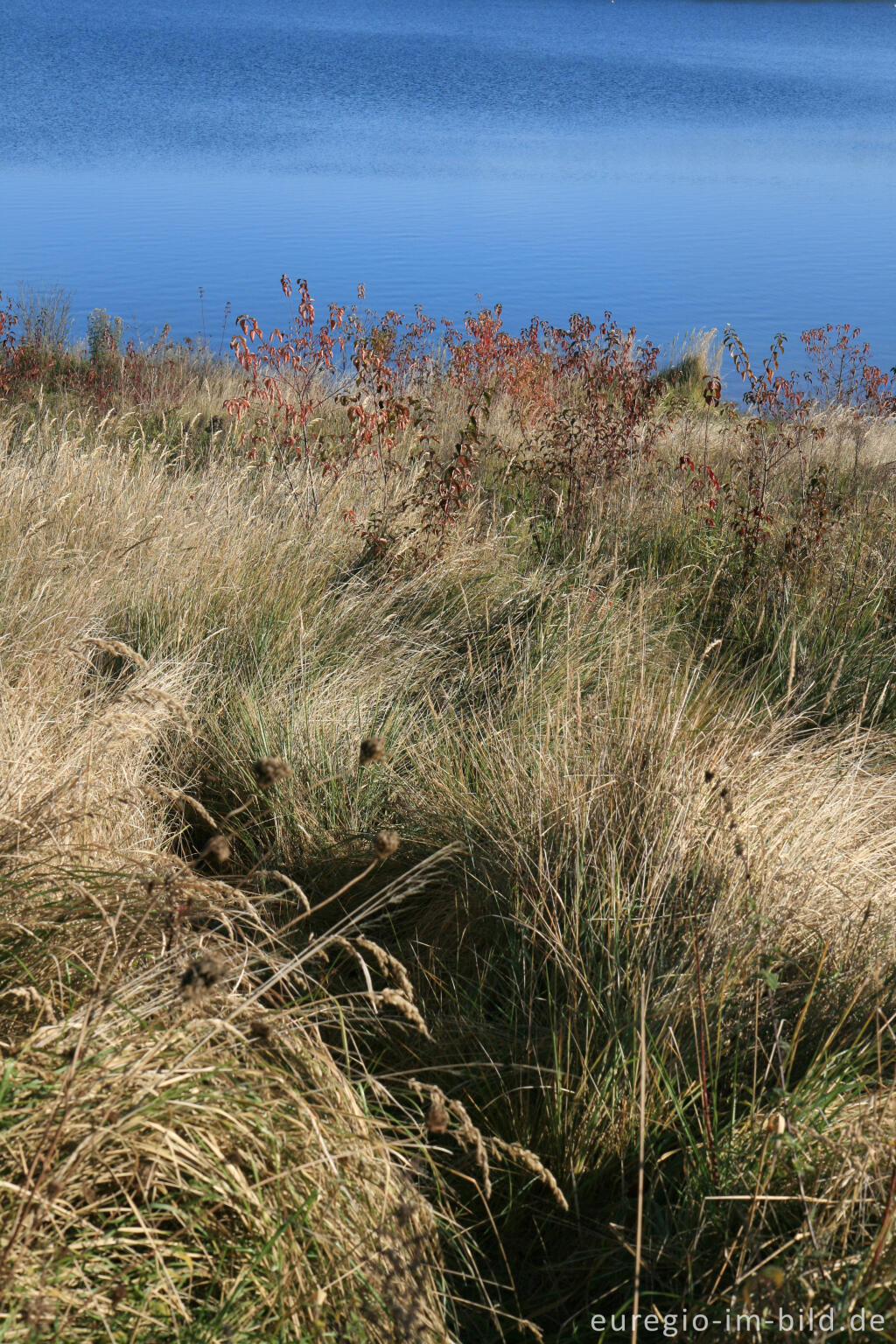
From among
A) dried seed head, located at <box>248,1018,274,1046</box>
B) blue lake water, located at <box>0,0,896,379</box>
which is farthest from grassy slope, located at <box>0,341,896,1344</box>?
blue lake water, located at <box>0,0,896,379</box>

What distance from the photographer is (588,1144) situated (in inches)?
89.0

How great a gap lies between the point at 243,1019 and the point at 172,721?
1.70m

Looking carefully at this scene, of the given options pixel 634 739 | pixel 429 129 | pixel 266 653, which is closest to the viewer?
pixel 634 739

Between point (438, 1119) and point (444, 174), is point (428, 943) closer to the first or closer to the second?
point (438, 1119)

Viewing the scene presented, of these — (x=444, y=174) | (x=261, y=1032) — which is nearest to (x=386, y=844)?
(x=261, y=1032)

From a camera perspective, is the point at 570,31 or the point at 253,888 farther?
the point at 570,31

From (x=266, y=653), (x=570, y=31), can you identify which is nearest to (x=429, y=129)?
(x=266, y=653)

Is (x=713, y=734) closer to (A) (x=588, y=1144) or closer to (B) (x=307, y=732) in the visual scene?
(B) (x=307, y=732)

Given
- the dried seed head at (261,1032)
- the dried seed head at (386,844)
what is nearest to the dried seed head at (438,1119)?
the dried seed head at (261,1032)

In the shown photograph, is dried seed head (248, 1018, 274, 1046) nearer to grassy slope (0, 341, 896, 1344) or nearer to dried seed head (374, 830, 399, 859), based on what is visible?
A: grassy slope (0, 341, 896, 1344)

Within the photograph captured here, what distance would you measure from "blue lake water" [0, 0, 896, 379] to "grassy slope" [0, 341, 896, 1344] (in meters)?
13.4

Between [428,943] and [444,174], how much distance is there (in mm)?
35131

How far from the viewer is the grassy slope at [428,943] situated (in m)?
1.75

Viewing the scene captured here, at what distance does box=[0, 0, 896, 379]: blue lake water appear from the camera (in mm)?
20766
